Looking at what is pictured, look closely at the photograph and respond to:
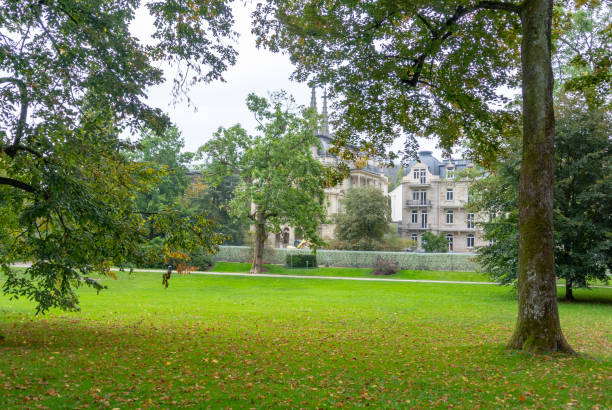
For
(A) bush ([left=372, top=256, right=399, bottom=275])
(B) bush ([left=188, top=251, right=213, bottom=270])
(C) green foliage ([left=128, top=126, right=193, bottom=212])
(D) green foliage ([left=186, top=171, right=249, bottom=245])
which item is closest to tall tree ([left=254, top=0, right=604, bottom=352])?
(A) bush ([left=372, top=256, right=399, bottom=275])

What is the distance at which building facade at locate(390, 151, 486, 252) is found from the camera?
2650 inches

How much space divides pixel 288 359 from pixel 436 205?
2443 inches

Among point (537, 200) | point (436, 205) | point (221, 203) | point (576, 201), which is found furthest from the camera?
point (436, 205)

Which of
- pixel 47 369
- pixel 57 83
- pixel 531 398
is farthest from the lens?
pixel 57 83

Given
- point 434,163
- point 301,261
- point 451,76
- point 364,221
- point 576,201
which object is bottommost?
point 301,261

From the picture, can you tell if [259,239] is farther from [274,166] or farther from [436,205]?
[436,205]

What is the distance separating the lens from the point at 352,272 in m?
40.1

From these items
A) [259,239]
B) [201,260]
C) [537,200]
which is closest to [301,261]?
[259,239]

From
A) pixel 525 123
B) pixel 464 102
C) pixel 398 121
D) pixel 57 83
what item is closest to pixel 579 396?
pixel 525 123

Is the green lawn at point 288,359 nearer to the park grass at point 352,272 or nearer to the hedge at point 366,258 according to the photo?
the park grass at point 352,272

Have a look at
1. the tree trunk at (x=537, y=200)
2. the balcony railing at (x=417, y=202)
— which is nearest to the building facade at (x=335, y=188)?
the balcony railing at (x=417, y=202)

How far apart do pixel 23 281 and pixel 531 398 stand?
30.2 feet

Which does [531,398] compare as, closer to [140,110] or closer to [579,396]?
[579,396]

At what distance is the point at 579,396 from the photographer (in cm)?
665
